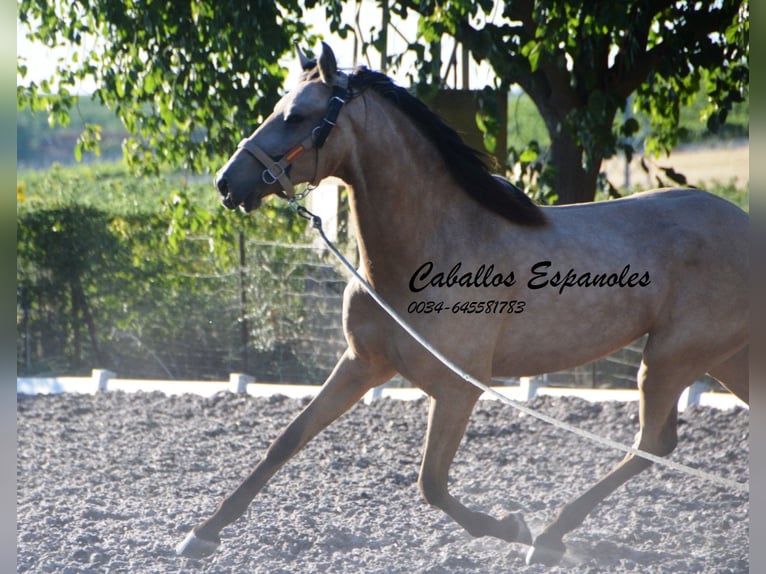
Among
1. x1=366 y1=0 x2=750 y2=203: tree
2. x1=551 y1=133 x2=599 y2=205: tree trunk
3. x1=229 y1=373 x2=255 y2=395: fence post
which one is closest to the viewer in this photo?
x1=366 y1=0 x2=750 y2=203: tree

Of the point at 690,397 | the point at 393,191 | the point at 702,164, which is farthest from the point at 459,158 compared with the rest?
the point at 702,164

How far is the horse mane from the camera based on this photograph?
10.9 feet

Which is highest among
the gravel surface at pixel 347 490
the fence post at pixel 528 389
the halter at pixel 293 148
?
the halter at pixel 293 148

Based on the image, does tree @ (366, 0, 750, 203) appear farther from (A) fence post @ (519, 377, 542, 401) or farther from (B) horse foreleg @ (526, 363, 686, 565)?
(B) horse foreleg @ (526, 363, 686, 565)

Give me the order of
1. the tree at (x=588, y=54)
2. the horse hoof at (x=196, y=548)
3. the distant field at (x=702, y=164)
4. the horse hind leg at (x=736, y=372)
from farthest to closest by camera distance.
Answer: the distant field at (x=702, y=164), the tree at (x=588, y=54), the horse hind leg at (x=736, y=372), the horse hoof at (x=196, y=548)

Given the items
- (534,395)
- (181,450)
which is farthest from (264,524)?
(534,395)

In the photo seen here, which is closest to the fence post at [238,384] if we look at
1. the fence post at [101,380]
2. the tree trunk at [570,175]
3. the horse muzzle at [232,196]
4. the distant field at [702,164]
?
the fence post at [101,380]

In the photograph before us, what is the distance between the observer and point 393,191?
3.27 meters

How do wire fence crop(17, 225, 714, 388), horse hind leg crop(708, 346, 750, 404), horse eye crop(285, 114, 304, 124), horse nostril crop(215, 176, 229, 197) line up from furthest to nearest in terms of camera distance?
wire fence crop(17, 225, 714, 388) < horse hind leg crop(708, 346, 750, 404) < horse eye crop(285, 114, 304, 124) < horse nostril crop(215, 176, 229, 197)

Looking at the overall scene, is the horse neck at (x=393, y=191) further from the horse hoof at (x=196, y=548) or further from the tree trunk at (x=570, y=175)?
the tree trunk at (x=570, y=175)

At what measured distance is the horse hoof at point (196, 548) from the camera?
3.41 meters

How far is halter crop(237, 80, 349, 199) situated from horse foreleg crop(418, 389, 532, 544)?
917 mm

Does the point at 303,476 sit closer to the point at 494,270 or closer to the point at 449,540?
the point at 449,540

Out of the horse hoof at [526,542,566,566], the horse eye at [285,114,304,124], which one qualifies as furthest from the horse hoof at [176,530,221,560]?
the horse eye at [285,114,304,124]
